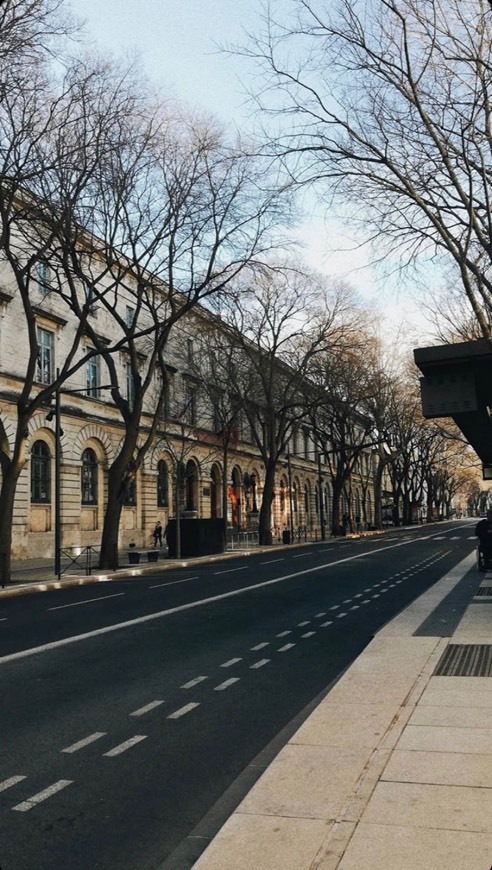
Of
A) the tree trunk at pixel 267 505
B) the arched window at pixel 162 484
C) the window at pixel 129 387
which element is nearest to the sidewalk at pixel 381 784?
the tree trunk at pixel 267 505

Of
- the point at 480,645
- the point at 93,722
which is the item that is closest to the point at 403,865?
the point at 93,722

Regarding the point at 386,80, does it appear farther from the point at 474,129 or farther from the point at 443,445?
the point at 443,445

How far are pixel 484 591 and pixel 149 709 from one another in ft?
32.4

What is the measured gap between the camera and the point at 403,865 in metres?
3.44

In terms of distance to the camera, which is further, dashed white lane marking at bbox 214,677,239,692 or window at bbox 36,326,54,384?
window at bbox 36,326,54,384

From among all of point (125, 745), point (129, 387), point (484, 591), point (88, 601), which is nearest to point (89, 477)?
point (129, 387)

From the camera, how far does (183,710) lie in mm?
6875

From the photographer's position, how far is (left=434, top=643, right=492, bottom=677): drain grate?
7.68 meters

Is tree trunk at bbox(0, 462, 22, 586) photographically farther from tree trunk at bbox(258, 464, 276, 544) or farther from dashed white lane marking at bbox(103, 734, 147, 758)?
tree trunk at bbox(258, 464, 276, 544)

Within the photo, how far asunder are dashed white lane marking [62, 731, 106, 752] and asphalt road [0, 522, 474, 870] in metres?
0.02

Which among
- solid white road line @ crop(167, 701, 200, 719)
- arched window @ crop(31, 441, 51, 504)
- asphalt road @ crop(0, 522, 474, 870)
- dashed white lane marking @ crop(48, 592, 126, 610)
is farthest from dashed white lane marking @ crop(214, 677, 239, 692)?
arched window @ crop(31, 441, 51, 504)

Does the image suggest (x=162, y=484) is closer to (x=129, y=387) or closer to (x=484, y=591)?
(x=129, y=387)

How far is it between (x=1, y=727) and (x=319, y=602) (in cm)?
898

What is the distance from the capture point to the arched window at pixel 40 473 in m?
34.4
